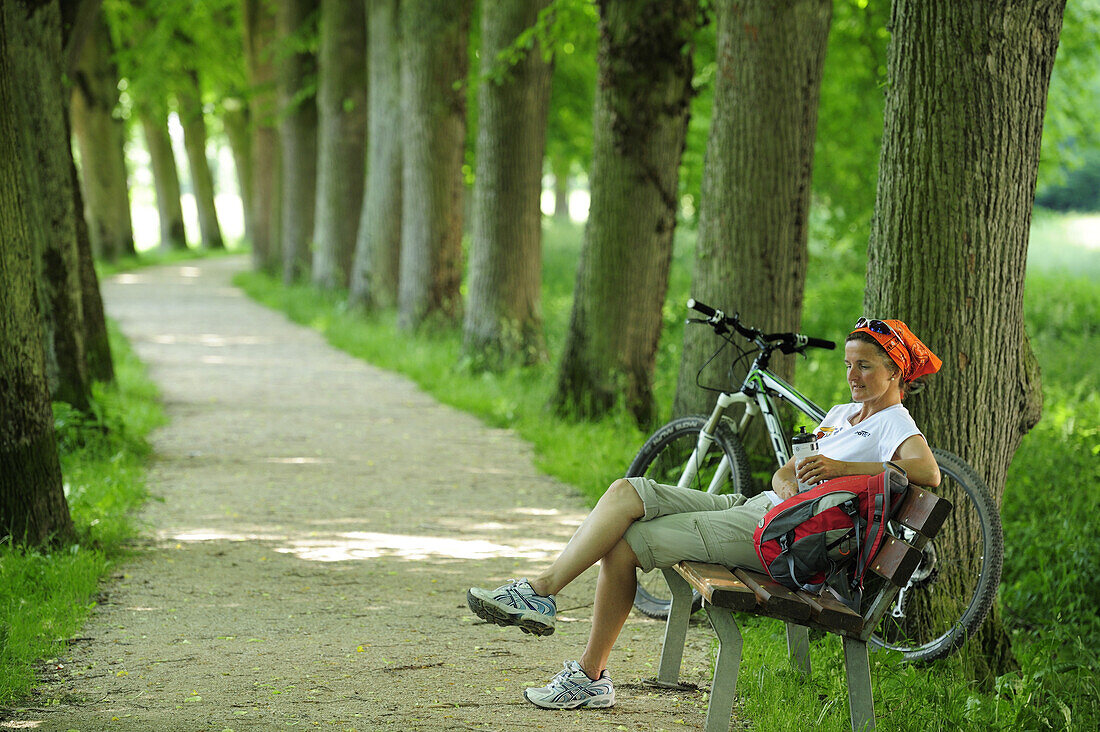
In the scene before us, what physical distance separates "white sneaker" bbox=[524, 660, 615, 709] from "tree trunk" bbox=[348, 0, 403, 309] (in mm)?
Answer: 14189

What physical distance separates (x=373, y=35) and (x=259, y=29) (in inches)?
371

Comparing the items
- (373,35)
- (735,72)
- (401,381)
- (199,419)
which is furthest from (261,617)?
(373,35)

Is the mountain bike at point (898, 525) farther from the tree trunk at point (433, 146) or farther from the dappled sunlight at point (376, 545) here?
the tree trunk at point (433, 146)

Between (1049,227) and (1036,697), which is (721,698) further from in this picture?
(1049,227)

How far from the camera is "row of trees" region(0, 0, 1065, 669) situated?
4754 mm

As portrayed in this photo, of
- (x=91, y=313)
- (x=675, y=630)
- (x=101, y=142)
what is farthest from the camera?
(x=101, y=142)

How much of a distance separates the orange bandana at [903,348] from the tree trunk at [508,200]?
Result: 28.5 ft

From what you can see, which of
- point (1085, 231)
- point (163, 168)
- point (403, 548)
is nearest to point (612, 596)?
point (403, 548)

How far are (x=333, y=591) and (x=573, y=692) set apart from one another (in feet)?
6.32

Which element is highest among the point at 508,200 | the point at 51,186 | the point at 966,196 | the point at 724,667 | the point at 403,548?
the point at 51,186

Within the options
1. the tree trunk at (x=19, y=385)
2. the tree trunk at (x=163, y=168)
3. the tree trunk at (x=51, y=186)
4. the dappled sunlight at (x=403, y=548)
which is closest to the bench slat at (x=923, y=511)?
the dappled sunlight at (x=403, y=548)

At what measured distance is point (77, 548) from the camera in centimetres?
578

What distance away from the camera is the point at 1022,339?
4.99 meters

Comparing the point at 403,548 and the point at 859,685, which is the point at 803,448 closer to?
the point at 859,685
